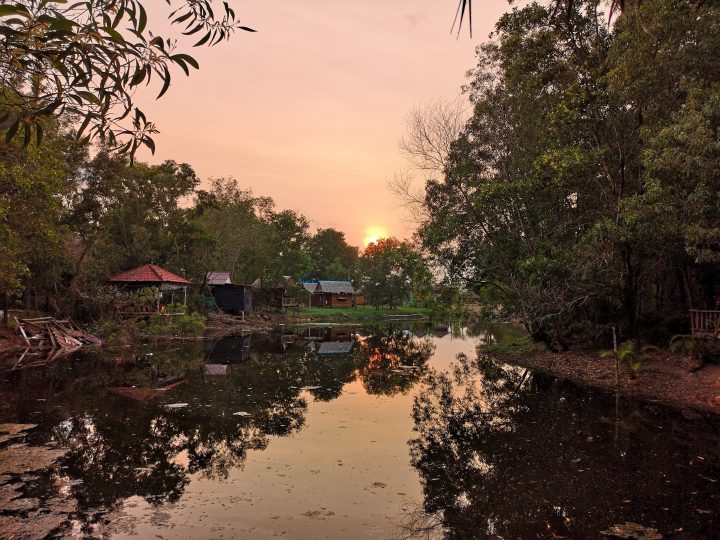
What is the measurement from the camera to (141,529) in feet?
19.0

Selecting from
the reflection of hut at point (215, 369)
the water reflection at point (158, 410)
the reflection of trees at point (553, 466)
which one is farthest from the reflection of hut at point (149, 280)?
the reflection of trees at point (553, 466)

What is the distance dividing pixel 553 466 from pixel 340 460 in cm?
370

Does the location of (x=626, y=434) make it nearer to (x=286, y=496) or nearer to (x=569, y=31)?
(x=286, y=496)

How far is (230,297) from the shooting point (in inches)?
1779

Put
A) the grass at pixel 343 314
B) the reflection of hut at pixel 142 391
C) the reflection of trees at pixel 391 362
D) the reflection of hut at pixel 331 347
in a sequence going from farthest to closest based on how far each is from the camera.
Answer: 1. the grass at pixel 343 314
2. the reflection of hut at pixel 331 347
3. the reflection of trees at pixel 391 362
4. the reflection of hut at pixel 142 391

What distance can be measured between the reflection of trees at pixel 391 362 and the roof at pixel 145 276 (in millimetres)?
14424

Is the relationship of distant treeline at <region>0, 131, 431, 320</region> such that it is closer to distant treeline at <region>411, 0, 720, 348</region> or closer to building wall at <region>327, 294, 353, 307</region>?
distant treeline at <region>411, 0, 720, 348</region>

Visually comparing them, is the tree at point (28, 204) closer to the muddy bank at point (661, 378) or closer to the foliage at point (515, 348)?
the muddy bank at point (661, 378)

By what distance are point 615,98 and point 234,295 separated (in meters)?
36.4

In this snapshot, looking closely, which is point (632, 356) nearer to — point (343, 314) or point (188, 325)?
point (188, 325)

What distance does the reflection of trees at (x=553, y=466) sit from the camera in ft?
20.5

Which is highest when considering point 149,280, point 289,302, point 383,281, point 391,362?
point 383,281

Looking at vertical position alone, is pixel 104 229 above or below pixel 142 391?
above

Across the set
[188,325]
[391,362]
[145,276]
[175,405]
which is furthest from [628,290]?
[145,276]
